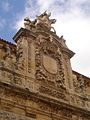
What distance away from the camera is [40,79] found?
13.0m

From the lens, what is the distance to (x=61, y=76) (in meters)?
13.8

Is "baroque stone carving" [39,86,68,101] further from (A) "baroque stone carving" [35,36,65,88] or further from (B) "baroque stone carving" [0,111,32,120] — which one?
(B) "baroque stone carving" [0,111,32,120]

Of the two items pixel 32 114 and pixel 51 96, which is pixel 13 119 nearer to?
pixel 32 114

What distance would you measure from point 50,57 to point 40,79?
1434mm

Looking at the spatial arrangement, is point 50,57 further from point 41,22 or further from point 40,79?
point 41,22

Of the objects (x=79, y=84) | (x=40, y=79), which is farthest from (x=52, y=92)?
(x=79, y=84)

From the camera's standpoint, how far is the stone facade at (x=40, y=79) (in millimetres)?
11891

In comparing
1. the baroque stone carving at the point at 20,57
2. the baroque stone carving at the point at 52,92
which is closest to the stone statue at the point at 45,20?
the baroque stone carving at the point at 20,57

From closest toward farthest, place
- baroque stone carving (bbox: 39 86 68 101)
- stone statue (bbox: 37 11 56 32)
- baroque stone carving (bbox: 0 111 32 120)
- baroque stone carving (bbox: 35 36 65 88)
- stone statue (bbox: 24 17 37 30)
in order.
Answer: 1. baroque stone carving (bbox: 0 111 32 120)
2. baroque stone carving (bbox: 39 86 68 101)
3. baroque stone carving (bbox: 35 36 65 88)
4. stone statue (bbox: 24 17 37 30)
5. stone statue (bbox: 37 11 56 32)

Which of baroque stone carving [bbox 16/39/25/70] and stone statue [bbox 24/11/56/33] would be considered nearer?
baroque stone carving [bbox 16/39/25/70]

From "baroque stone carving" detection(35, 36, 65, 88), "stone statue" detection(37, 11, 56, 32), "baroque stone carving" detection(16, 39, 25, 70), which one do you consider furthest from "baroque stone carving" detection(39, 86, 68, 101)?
"stone statue" detection(37, 11, 56, 32)

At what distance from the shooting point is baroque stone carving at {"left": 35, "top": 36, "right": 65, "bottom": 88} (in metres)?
13.3

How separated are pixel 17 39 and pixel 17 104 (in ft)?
10.3

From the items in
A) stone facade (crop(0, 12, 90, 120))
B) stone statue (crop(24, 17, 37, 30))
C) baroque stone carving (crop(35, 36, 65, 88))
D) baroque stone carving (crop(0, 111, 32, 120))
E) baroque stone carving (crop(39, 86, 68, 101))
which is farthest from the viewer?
stone statue (crop(24, 17, 37, 30))
